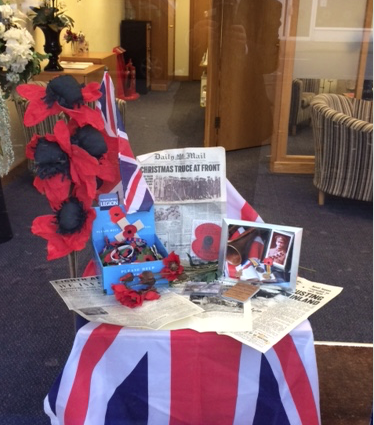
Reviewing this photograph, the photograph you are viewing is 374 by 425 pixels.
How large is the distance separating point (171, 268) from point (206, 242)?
0.57ft

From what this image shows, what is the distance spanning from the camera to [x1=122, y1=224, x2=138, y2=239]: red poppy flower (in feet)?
4.03

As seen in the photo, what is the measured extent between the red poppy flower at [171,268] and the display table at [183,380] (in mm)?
164

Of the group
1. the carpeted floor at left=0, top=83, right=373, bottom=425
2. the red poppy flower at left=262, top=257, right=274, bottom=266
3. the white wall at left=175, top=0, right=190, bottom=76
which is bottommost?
the carpeted floor at left=0, top=83, right=373, bottom=425

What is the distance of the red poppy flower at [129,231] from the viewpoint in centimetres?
123

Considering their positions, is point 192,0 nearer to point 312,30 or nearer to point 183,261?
point 312,30

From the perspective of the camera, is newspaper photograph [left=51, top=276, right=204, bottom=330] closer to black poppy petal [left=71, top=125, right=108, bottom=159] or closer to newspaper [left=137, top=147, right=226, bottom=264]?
newspaper [left=137, top=147, right=226, bottom=264]

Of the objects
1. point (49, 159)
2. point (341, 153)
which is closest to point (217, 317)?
point (49, 159)

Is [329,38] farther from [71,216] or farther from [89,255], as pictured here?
[71,216]

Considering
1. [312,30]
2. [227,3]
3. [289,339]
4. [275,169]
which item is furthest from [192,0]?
[289,339]

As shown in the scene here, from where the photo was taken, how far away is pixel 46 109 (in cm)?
107

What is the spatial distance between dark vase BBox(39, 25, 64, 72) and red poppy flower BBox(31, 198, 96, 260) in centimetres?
298

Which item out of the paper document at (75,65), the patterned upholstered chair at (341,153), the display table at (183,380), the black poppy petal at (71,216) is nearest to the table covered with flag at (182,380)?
the display table at (183,380)

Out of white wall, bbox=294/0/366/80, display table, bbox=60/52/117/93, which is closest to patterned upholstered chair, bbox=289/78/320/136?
white wall, bbox=294/0/366/80

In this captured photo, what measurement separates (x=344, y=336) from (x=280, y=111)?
2389 mm
